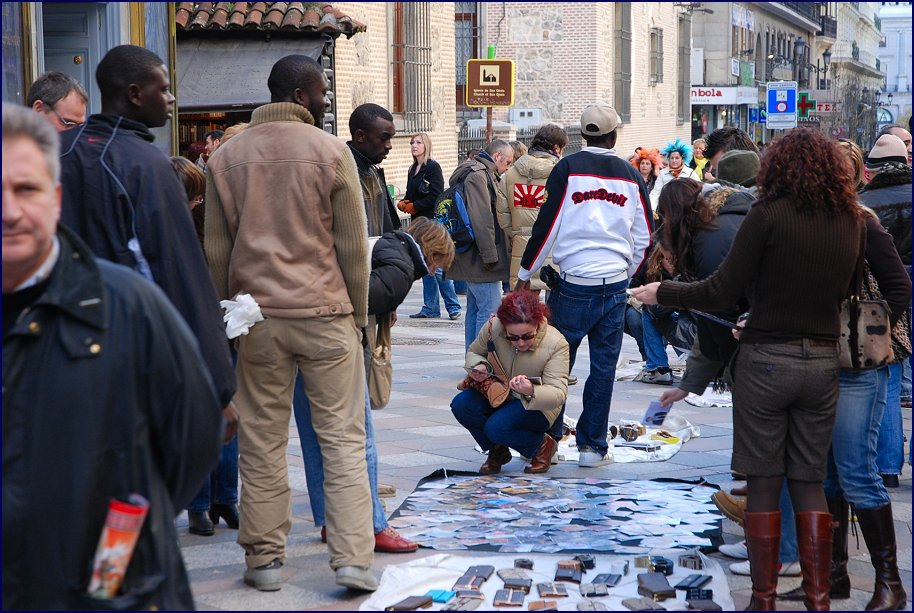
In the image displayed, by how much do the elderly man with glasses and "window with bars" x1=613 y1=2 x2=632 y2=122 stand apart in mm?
32116

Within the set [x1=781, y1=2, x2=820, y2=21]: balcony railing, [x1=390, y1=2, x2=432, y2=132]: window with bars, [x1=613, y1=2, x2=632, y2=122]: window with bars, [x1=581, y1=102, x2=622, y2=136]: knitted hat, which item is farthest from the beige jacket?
[x1=781, y1=2, x2=820, y2=21]: balcony railing

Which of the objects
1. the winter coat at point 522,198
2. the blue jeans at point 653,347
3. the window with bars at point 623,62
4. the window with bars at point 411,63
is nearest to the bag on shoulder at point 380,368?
the winter coat at point 522,198

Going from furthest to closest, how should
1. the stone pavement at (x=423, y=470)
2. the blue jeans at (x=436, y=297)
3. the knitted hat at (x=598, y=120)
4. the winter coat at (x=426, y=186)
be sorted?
the blue jeans at (x=436, y=297), the winter coat at (x=426, y=186), the knitted hat at (x=598, y=120), the stone pavement at (x=423, y=470)

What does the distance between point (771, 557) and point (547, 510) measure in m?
1.86

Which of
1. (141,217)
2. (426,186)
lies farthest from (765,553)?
(426,186)

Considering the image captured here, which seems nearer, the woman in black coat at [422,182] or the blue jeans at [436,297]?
the woman in black coat at [422,182]

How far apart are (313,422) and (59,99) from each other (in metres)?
→ 1.69

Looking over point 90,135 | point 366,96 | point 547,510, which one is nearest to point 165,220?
point 90,135

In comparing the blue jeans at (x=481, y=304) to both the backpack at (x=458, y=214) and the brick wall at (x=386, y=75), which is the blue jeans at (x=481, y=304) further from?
the brick wall at (x=386, y=75)

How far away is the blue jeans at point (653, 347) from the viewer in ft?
33.3

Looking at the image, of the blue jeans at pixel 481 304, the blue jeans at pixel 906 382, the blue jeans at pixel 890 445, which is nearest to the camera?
the blue jeans at pixel 890 445

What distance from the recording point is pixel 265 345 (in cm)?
484

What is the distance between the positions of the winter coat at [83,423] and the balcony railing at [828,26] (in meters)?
84.9

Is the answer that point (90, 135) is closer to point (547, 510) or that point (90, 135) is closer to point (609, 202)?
point (547, 510)
